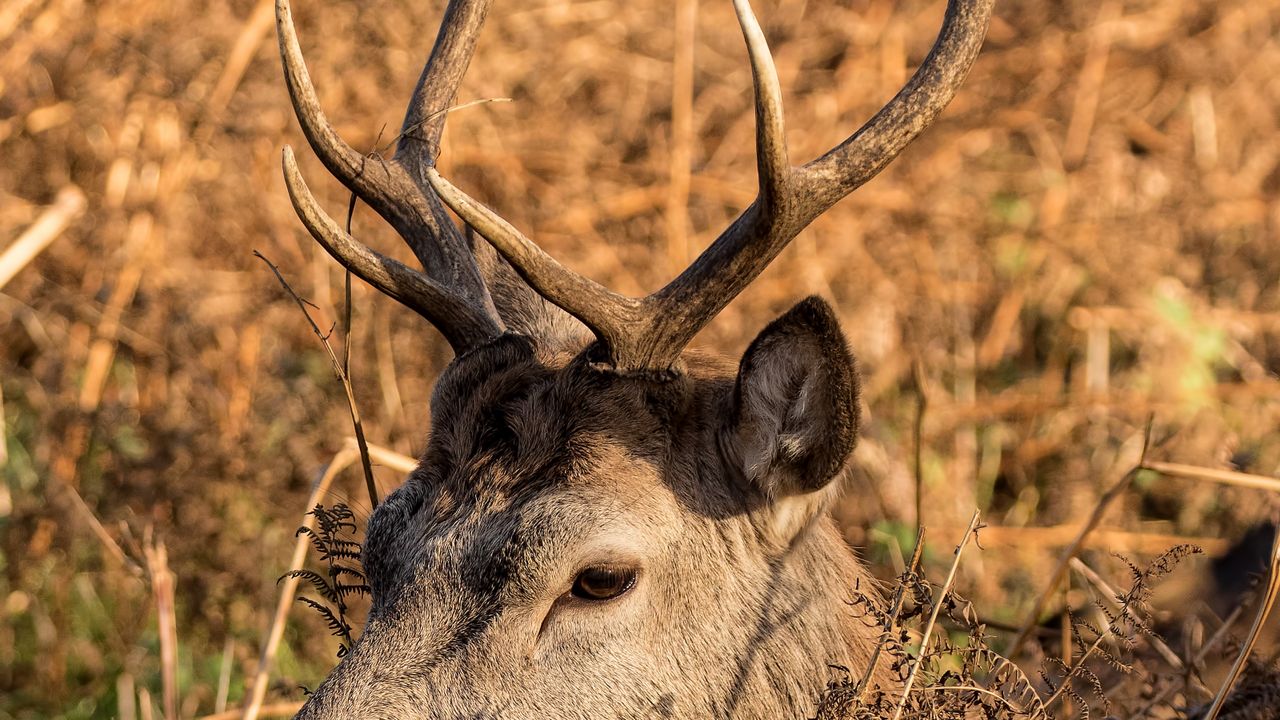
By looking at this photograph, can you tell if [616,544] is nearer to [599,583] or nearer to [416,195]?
[599,583]

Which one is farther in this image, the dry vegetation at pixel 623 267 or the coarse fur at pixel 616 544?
the dry vegetation at pixel 623 267

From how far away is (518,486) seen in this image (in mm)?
3373

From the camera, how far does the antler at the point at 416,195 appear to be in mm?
3562

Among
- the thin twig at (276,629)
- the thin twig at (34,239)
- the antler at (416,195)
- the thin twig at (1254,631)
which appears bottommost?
the thin twig at (1254,631)

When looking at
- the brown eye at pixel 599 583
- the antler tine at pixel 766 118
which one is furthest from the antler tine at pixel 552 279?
the brown eye at pixel 599 583

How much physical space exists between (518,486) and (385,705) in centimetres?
64

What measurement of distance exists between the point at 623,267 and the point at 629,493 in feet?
16.4

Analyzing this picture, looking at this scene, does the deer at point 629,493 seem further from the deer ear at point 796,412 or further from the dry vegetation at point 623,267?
the dry vegetation at point 623,267

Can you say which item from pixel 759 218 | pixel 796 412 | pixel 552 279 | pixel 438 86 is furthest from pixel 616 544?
pixel 438 86

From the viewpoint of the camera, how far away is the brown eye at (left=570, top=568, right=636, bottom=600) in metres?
3.25

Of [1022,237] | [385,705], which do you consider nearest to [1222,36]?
[1022,237]

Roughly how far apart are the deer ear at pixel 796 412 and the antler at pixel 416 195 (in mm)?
810

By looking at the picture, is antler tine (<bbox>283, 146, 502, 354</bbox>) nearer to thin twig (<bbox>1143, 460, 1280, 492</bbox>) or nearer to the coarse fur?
the coarse fur

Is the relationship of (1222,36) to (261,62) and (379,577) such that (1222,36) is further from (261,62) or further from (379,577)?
(379,577)
